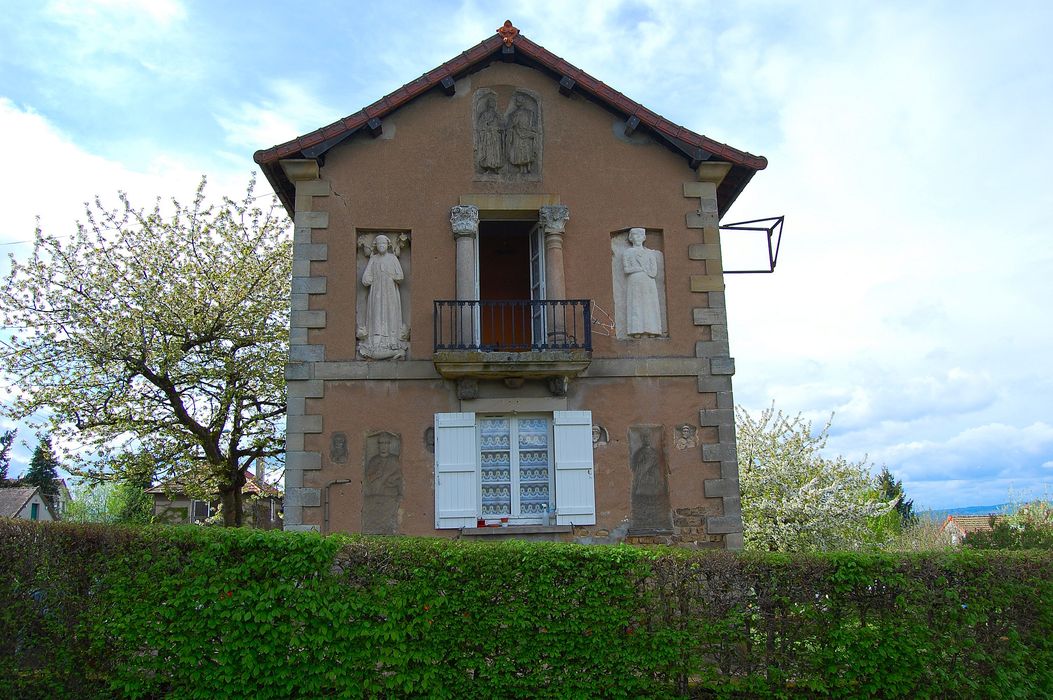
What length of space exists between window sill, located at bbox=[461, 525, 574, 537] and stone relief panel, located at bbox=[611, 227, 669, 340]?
282 cm

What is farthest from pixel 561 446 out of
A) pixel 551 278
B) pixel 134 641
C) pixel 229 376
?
pixel 229 376

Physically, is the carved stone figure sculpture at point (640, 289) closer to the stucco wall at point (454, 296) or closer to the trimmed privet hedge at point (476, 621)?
the stucco wall at point (454, 296)

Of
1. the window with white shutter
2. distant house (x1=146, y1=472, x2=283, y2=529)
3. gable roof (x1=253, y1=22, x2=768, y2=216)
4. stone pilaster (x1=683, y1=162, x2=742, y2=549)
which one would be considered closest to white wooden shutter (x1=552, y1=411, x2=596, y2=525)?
the window with white shutter

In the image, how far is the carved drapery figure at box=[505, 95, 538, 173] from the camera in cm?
1184

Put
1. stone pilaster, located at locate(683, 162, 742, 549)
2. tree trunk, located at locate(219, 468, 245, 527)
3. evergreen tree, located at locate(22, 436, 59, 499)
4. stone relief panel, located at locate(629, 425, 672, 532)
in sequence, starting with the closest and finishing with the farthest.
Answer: stone relief panel, located at locate(629, 425, 672, 532) → stone pilaster, located at locate(683, 162, 742, 549) → tree trunk, located at locate(219, 468, 245, 527) → evergreen tree, located at locate(22, 436, 59, 499)

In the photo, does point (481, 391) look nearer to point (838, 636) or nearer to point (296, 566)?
point (296, 566)

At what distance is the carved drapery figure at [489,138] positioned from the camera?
11.8 metres

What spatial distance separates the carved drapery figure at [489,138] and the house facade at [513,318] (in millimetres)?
24

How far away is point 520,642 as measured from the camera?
7168 millimetres

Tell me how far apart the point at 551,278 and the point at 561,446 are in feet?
7.81

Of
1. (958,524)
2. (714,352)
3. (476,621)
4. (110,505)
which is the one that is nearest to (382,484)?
(476,621)

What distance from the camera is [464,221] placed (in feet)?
37.3

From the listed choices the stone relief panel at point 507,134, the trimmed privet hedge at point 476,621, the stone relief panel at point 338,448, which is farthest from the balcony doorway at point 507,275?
the trimmed privet hedge at point 476,621

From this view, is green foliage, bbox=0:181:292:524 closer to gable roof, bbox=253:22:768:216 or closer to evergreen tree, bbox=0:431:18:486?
gable roof, bbox=253:22:768:216
